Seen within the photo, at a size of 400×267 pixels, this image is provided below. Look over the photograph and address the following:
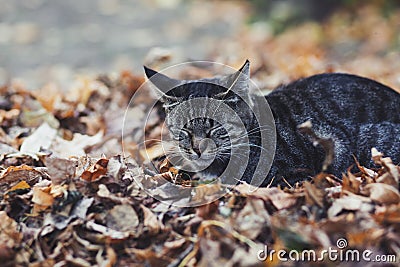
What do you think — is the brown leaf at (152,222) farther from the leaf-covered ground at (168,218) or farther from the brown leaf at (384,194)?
the brown leaf at (384,194)

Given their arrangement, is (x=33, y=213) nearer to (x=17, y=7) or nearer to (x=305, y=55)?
(x=305, y=55)

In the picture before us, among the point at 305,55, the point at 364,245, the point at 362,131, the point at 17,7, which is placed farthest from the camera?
the point at 17,7

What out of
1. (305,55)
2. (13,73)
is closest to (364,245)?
(305,55)

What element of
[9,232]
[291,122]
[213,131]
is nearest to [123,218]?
[9,232]

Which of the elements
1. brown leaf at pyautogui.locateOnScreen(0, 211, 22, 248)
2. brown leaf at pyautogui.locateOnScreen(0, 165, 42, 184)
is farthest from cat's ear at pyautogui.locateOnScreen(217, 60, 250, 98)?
brown leaf at pyautogui.locateOnScreen(0, 211, 22, 248)

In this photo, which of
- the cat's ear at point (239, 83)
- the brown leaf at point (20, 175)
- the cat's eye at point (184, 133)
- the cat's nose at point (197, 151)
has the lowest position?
the brown leaf at point (20, 175)

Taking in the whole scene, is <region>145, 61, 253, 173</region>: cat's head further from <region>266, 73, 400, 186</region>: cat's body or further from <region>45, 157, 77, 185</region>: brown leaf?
<region>45, 157, 77, 185</region>: brown leaf

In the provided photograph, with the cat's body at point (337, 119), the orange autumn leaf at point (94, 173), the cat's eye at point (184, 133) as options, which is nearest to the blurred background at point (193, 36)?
the cat's body at point (337, 119)

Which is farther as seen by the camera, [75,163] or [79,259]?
[75,163]
